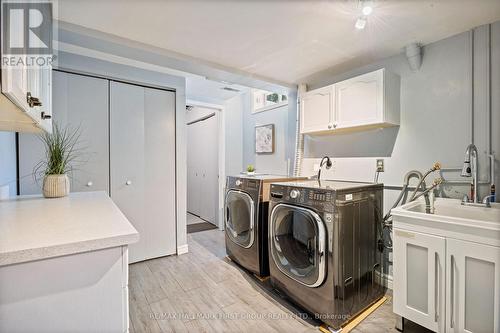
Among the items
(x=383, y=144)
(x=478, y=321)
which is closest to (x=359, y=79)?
(x=383, y=144)

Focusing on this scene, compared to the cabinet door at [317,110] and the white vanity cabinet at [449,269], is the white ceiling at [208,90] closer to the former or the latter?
the cabinet door at [317,110]

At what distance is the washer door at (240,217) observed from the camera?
7.95 feet

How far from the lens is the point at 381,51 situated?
2.15 meters

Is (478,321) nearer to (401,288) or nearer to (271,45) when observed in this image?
(401,288)

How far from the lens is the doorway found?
171 inches

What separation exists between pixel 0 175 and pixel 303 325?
233 cm

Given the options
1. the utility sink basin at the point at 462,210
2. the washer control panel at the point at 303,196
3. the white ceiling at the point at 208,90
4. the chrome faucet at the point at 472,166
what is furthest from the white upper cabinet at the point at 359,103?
the white ceiling at the point at 208,90

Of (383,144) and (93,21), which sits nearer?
(93,21)

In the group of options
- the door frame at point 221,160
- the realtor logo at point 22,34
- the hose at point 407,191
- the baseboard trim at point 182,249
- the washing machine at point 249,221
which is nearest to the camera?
the realtor logo at point 22,34

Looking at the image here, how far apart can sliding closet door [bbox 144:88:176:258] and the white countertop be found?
1574mm

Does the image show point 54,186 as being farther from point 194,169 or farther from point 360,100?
point 194,169

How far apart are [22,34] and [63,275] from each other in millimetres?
801

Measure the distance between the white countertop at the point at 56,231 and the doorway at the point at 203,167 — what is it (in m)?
2.86

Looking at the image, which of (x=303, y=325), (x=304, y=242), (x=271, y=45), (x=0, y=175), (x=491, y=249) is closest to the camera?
(x=491, y=249)
